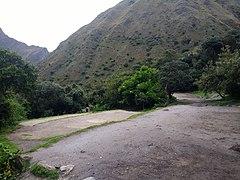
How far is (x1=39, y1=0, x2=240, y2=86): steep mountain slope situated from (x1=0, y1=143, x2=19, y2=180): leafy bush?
59368 mm

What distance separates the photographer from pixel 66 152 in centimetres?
1099

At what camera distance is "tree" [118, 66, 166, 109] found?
1444 inches

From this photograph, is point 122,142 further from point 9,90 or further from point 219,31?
point 219,31

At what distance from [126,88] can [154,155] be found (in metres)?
29.8

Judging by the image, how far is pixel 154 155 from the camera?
9062mm

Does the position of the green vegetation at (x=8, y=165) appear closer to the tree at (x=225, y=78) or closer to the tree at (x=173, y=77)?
the tree at (x=225, y=78)

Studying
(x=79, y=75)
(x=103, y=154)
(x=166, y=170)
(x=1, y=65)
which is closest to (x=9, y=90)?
(x=1, y=65)

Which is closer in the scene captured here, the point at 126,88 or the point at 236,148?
the point at 236,148

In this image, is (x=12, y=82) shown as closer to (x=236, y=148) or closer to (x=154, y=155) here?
(x=154, y=155)

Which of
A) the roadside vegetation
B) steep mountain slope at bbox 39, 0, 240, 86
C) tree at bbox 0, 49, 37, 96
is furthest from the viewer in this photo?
steep mountain slope at bbox 39, 0, 240, 86

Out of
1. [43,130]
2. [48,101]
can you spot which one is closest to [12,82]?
[43,130]

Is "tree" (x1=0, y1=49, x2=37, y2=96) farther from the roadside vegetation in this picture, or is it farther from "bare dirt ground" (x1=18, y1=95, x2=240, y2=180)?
"bare dirt ground" (x1=18, y1=95, x2=240, y2=180)

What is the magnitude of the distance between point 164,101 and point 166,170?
97.5ft

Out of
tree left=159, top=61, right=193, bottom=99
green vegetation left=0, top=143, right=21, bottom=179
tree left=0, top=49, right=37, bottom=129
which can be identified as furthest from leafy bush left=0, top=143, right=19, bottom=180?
tree left=159, top=61, right=193, bottom=99
